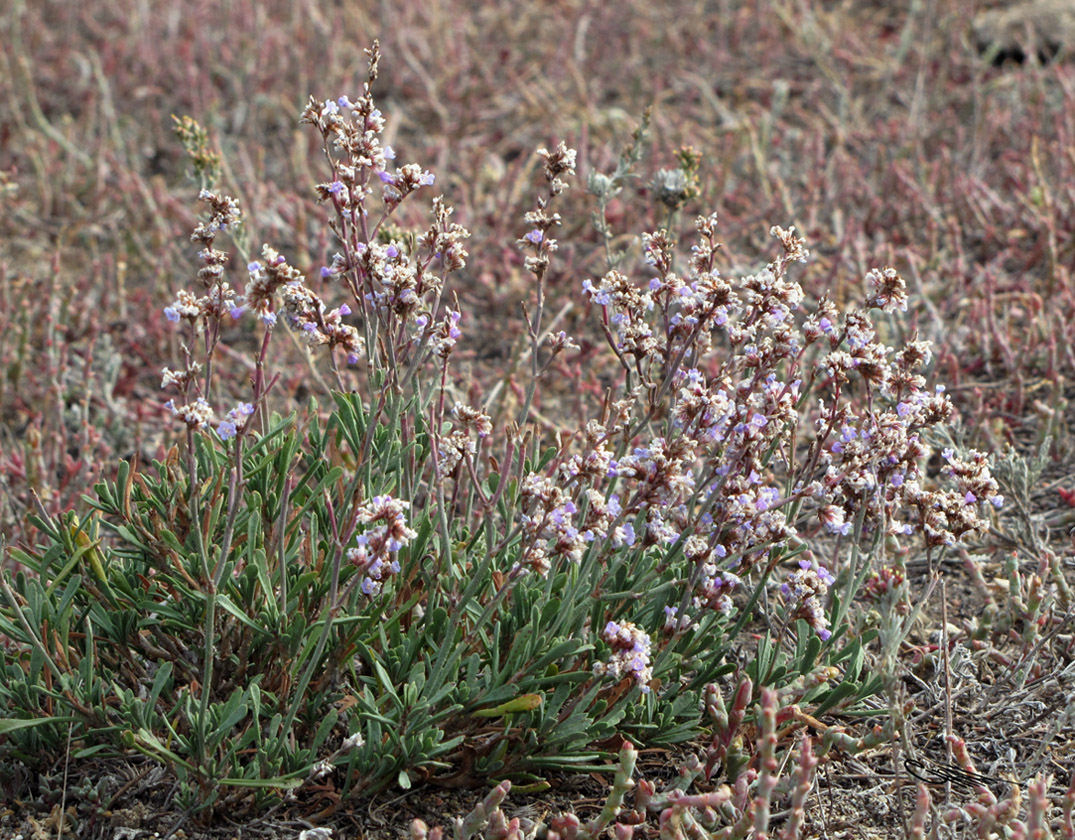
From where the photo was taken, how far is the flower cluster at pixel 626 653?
6.97ft

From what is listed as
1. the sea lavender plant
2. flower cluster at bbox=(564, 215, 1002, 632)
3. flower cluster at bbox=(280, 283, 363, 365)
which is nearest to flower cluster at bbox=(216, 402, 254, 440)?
the sea lavender plant

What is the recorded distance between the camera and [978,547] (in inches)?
133

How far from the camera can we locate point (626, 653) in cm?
214

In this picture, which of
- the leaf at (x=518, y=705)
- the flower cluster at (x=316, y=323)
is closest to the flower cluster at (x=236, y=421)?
the flower cluster at (x=316, y=323)

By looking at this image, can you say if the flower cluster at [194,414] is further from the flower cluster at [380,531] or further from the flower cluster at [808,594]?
the flower cluster at [808,594]

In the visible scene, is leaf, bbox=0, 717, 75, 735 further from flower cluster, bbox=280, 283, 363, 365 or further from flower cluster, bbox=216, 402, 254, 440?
flower cluster, bbox=280, 283, 363, 365

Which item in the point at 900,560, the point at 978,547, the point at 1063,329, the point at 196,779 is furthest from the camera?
the point at 1063,329

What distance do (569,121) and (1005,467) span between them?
3.72 m

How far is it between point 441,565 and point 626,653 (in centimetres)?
51

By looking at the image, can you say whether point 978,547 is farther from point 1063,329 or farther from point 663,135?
point 663,135

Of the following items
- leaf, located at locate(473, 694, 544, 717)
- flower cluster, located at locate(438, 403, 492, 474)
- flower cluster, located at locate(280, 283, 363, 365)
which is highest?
flower cluster, located at locate(280, 283, 363, 365)

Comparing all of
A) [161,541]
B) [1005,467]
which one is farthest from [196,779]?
[1005,467]

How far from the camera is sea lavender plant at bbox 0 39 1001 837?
7.10 ft

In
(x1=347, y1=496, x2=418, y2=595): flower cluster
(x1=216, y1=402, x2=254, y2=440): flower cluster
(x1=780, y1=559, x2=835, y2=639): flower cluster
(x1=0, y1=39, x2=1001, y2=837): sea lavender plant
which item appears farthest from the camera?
(x1=780, y1=559, x2=835, y2=639): flower cluster
